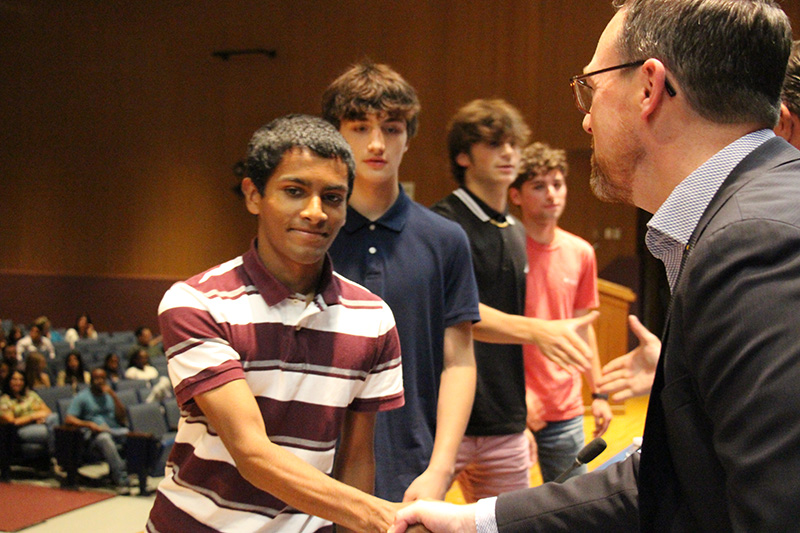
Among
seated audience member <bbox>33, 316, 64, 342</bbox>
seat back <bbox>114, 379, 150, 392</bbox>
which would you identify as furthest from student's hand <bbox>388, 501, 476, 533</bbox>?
seated audience member <bbox>33, 316, 64, 342</bbox>

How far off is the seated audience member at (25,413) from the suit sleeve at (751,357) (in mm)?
5457

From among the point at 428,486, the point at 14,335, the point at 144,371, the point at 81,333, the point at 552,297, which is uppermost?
the point at 552,297

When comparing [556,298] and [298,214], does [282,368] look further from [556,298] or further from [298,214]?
[556,298]

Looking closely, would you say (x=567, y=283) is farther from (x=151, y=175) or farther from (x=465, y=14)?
(x=151, y=175)

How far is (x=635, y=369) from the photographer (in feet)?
6.53

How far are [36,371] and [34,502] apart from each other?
2.03 metres

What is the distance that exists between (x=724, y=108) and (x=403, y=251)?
987mm

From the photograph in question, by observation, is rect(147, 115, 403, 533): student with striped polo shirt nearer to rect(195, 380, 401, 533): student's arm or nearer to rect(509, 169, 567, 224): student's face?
rect(195, 380, 401, 533): student's arm

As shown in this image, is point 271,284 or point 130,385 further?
point 130,385

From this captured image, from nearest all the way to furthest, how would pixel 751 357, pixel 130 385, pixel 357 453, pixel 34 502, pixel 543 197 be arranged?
pixel 751 357
pixel 357 453
pixel 543 197
pixel 34 502
pixel 130 385

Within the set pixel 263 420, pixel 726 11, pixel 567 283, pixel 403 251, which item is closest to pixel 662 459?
pixel 726 11

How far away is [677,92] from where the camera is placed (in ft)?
3.28

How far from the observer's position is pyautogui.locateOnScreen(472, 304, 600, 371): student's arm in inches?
81.2

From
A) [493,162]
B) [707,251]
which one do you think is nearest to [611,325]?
[493,162]
